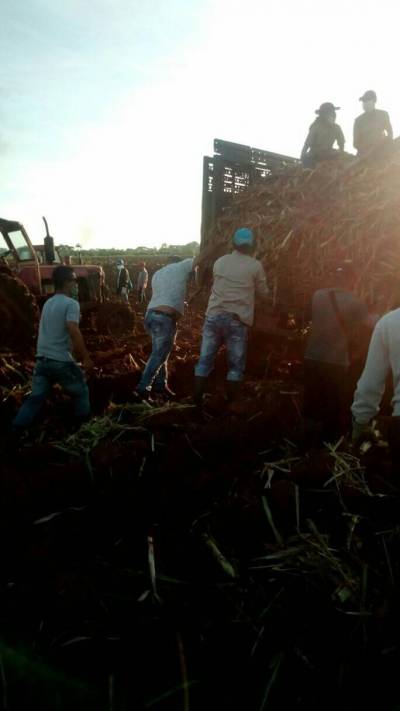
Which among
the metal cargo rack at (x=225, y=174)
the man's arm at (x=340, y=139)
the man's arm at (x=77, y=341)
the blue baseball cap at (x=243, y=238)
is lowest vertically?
the man's arm at (x=77, y=341)

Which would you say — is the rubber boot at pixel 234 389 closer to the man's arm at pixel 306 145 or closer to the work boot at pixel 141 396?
the work boot at pixel 141 396

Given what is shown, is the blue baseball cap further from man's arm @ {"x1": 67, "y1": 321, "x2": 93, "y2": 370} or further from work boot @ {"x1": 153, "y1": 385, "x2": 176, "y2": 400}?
work boot @ {"x1": 153, "y1": 385, "x2": 176, "y2": 400}

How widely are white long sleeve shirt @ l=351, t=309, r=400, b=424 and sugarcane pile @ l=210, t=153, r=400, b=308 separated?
5.10 feet

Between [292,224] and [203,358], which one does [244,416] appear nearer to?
[203,358]

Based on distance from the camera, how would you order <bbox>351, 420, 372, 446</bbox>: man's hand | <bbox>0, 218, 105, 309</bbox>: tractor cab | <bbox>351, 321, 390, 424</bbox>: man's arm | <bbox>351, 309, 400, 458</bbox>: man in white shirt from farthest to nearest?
<bbox>0, 218, 105, 309</bbox>: tractor cab < <bbox>351, 420, 372, 446</bbox>: man's hand < <bbox>351, 321, 390, 424</bbox>: man's arm < <bbox>351, 309, 400, 458</bbox>: man in white shirt

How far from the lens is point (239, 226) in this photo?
5.26m

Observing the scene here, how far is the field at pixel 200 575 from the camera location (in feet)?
5.46

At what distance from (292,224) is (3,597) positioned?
12.7 ft

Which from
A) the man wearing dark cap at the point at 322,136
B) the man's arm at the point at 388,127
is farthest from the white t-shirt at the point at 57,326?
the man's arm at the point at 388,127

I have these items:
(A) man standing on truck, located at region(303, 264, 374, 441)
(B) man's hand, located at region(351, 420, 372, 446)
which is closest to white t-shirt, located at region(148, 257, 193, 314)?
(A) man standing on truck, located at region(303, 264, 374, 441)

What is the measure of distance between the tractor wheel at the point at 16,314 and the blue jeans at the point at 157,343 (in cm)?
333

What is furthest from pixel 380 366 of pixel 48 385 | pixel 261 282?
pixel 48 385

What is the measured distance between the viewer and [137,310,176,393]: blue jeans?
16.7ft

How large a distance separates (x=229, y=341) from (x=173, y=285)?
0.96m
